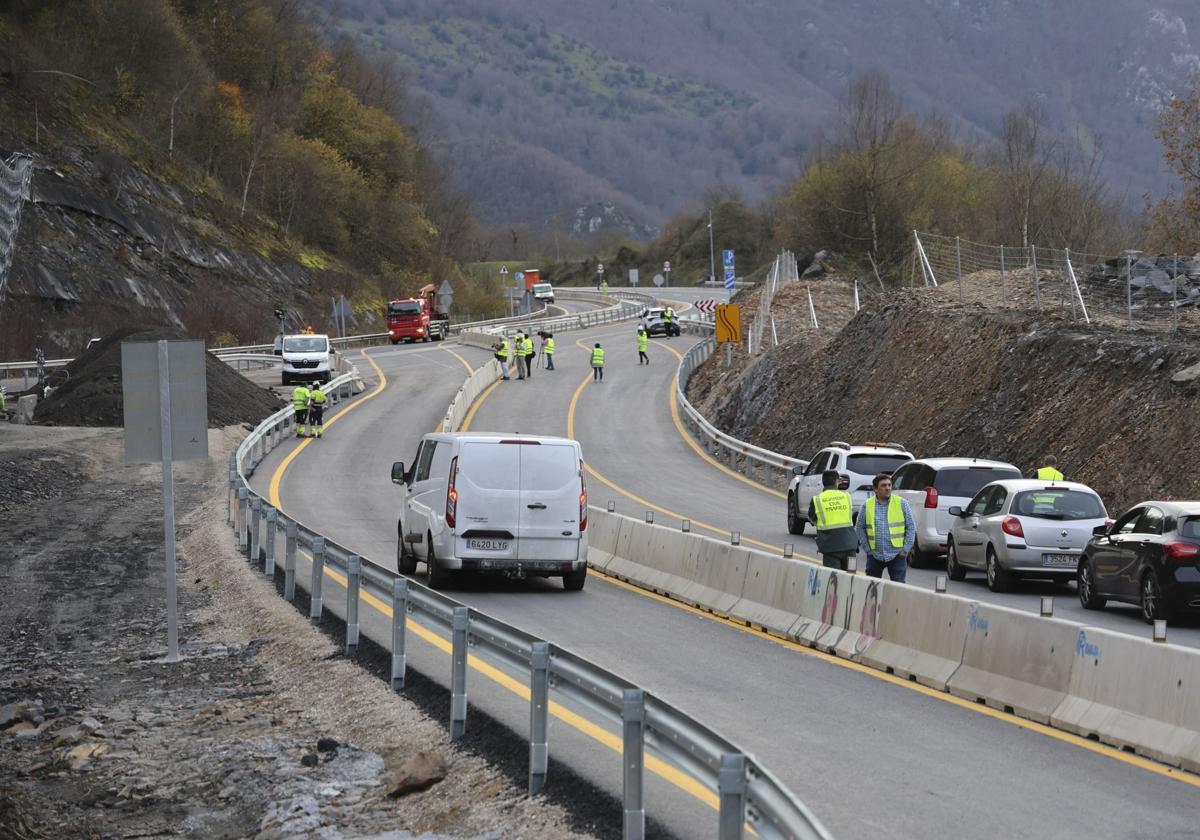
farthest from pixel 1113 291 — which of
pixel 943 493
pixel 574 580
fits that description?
pixel 574 580

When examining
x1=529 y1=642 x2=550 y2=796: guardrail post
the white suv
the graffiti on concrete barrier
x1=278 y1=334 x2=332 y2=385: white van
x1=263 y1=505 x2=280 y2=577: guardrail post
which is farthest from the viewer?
x1=278 y1=334 x2=332 y2=385: white van

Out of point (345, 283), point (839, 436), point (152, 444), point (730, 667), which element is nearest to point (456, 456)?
point (152, 444)

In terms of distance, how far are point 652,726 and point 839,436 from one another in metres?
34.4

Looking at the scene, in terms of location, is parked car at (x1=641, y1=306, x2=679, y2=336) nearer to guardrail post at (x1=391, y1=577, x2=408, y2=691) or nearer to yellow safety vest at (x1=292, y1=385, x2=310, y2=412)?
yellow safety vest at (x1=292, y1=385, x2=310, y2=412)

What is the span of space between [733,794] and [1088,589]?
1327cm

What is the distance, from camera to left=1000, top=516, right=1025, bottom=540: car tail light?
826 inches

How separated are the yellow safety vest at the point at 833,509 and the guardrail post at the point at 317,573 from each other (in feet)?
17.2

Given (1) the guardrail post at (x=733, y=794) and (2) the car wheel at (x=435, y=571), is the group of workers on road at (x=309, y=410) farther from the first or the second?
(1) the guardrail post at (x=733, y=794)

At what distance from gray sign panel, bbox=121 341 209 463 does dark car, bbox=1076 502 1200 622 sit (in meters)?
10.0

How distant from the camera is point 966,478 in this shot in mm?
24609

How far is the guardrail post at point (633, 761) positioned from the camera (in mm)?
8219

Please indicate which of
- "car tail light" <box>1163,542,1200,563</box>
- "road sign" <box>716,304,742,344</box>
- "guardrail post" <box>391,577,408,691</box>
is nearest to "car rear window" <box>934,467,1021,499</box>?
"car tail light" <box>1163,542,1200,563</box>

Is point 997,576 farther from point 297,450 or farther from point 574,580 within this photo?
point 297,450

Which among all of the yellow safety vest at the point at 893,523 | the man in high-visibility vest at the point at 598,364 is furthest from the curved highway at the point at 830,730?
the man in high-visibility vest at the point at 598,364
